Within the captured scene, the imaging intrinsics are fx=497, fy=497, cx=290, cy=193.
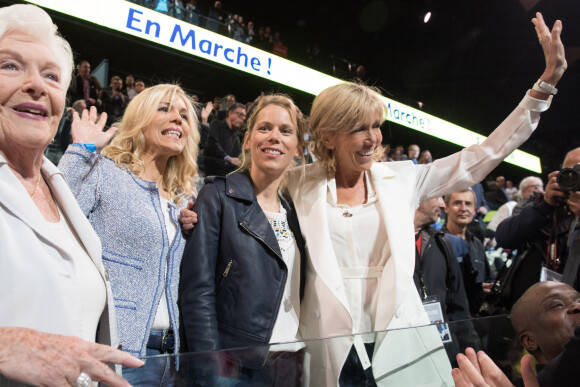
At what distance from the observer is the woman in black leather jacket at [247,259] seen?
5.60 feet

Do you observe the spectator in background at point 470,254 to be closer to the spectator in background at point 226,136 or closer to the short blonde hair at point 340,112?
the short blonde hair at point 340,112

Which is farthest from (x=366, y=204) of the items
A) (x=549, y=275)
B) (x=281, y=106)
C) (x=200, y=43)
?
(x=200, y=43)

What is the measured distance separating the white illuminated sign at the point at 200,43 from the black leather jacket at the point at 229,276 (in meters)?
4.94

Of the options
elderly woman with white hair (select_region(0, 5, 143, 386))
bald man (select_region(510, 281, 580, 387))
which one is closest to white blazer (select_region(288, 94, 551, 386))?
bald man (select_region(510, 281, 580, 387))

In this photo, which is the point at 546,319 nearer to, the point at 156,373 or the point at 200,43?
the point at 156,373

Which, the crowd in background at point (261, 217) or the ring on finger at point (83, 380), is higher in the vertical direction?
the crowd in background at point (261, 217)

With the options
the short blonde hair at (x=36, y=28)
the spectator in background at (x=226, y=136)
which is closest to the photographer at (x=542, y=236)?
the short blonde hair at (x=36, y=28)

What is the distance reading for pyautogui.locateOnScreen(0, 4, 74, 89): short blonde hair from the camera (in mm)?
1176

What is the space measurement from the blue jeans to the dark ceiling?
391 inches

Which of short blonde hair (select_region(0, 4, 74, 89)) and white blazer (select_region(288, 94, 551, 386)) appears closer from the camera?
short blonde hair (select_region(0, 4, 74, 89))

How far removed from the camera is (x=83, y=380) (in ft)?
2.69

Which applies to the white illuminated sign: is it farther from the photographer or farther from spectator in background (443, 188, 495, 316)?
the photographer

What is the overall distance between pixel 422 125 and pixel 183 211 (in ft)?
33.1

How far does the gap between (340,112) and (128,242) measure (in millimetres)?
989
